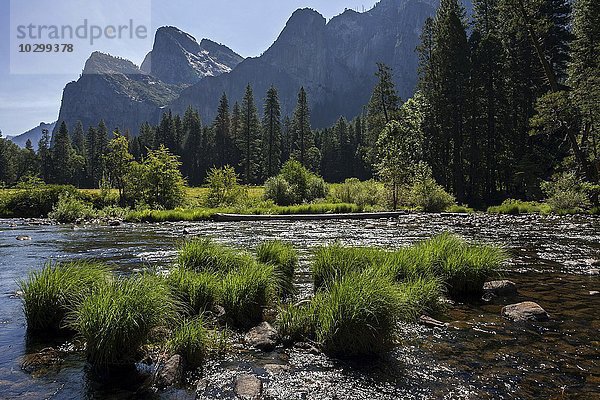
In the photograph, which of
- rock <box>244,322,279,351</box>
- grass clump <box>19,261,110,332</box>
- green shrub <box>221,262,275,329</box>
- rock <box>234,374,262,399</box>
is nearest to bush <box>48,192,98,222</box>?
grass clump <box>19,261,110,332</box>

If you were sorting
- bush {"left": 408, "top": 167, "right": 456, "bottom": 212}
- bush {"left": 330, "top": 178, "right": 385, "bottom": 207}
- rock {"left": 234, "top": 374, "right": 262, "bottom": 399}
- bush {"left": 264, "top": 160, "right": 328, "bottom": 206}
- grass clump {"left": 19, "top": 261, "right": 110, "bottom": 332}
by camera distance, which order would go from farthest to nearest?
bush {"left": 264, "top": 160, "right": 328, "bottom": 206} → bush {"left": 330, "top": 178, "right": 385, "bottom": 207} → bush {"left": 408, "top": 167, "right": 456, "bottom": 212} → grass clump {"left": 19, "top": 261, "right": 110, "bottom": 332} → rock {"left": 234, "top": 374, "right": 262, "bottom": 399}

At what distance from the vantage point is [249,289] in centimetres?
720

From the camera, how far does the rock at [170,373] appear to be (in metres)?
4.86

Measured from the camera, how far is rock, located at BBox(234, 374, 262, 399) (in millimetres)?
4699

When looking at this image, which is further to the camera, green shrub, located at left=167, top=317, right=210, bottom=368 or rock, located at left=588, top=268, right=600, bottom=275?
rock, located at left=588, top=268, right=600, bottom=275

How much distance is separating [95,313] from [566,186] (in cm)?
3197

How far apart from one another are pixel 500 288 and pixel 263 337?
572 centimetres

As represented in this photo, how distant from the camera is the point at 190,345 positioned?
5.43 m

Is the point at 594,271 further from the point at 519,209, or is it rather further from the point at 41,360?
the point at 519,209

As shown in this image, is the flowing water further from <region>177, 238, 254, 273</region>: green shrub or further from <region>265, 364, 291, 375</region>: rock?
<region>177, 238, 254, 273</region>: green shrub

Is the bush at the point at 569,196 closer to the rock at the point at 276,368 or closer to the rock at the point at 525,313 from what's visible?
the rock at the point at 525,313

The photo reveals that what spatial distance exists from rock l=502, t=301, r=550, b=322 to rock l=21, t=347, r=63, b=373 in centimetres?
736

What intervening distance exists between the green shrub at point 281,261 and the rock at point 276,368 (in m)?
3.20

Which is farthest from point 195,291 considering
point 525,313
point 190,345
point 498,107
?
point 498,107
